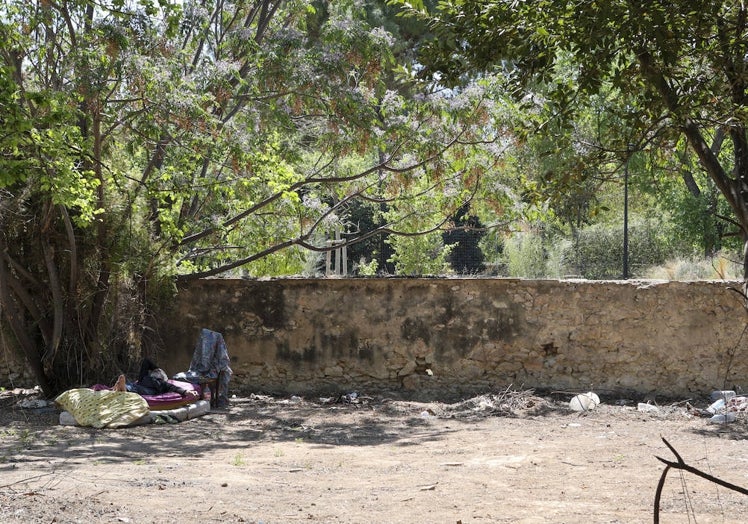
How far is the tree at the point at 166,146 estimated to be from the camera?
361 inches

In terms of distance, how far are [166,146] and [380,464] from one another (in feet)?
17.7

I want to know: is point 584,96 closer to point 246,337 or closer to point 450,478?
point 450,478

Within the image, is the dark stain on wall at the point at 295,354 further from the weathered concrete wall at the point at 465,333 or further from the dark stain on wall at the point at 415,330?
the dark stain on wall at the point at 415,330

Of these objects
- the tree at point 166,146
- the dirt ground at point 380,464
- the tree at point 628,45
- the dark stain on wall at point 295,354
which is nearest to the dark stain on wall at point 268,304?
the dark stain on wall at point 295,354

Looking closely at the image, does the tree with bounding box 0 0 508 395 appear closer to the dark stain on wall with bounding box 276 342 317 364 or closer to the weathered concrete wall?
the weathered concrete wall

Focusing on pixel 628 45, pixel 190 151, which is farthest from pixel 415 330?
pixel 628 45

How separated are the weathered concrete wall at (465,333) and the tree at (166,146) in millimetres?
824

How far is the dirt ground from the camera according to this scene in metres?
5.22

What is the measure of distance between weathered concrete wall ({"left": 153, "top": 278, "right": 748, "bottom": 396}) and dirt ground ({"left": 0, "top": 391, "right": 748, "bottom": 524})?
0.46 m

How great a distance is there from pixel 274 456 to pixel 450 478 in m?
1.85

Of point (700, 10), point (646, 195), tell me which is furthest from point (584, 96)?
point (646, 195)

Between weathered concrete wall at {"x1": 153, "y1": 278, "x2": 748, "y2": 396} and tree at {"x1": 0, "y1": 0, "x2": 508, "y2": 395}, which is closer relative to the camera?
tree at {"x1": 0, "y1": 0, "x2": 508, "y2": 395}

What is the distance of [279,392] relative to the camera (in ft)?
38.3

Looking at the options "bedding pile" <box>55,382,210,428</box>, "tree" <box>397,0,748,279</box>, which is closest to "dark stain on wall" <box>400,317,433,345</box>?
"bedding pile" <box>55,382,210,428</box>
